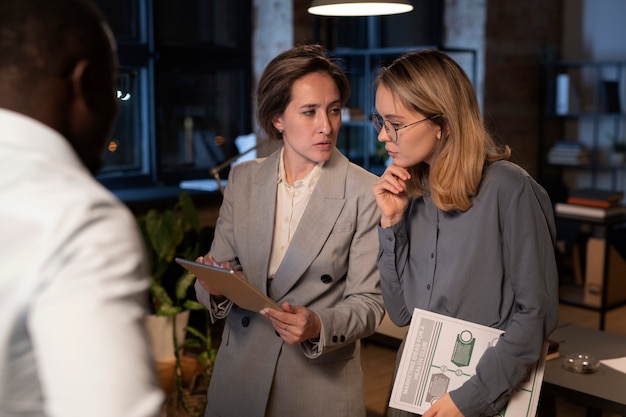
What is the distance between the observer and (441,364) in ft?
6.41

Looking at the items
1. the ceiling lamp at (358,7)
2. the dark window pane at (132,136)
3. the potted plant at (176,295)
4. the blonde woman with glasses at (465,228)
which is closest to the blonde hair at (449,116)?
the blonde woman with glasses at (465,228)

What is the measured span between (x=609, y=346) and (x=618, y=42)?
529cm

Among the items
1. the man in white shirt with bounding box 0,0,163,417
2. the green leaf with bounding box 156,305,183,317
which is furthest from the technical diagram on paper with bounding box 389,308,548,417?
the green leaf with bounding box 156,305,183,317

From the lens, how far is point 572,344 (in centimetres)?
279

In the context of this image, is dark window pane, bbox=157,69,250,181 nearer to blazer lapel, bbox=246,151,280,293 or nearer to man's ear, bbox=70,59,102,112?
blazer lapel, bbox=246,151,280,293

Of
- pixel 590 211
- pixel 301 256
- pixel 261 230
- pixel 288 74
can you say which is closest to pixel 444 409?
pixel 301 256

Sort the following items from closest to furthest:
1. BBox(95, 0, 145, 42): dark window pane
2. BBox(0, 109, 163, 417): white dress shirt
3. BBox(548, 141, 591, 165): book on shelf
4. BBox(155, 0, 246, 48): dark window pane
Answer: BBox(0, 109, 163, 417): white dress shirt, BBox(95, 0, 145, 42): dark window pane, BBox(155, 0, 246, 48): dark window pane, BBox(548, 141, 591, 165): book on shelf

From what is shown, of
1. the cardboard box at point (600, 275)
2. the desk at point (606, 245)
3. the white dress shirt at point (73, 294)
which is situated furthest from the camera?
the cardboard box at point (600, 275)

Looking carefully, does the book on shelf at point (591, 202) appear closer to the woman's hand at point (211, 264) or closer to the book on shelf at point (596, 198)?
the book on shelf at point (596, 198)

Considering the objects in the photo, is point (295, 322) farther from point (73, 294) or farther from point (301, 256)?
point (73, 294)

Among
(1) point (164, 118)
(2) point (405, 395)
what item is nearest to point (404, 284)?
(2) point (405, 395)

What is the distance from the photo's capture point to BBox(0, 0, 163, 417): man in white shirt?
684mm

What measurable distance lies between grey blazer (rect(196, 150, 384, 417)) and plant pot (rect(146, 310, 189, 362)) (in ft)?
5.47

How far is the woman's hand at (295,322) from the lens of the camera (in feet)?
6.40
